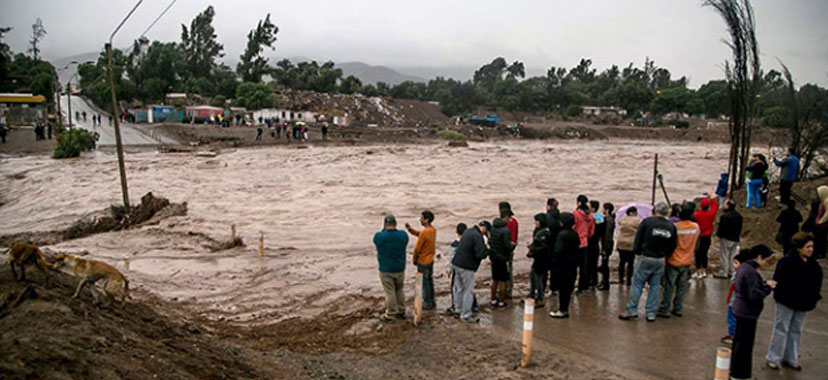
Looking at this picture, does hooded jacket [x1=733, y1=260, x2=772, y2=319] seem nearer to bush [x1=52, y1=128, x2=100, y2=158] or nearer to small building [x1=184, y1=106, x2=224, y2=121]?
bush [x1=52, y1=128, x2=100, y2=158]

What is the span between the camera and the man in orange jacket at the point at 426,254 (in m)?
8.84

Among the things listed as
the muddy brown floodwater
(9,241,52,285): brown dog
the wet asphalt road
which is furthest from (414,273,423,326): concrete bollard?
(9,241,52,285): brown dog

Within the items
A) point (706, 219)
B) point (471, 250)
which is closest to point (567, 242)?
point (471, 250)

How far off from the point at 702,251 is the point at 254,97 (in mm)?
68673

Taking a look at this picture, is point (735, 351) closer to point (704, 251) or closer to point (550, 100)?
point (704, 251)

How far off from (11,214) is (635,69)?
17316 centimetres

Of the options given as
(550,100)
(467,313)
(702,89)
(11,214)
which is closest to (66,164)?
(11,214)

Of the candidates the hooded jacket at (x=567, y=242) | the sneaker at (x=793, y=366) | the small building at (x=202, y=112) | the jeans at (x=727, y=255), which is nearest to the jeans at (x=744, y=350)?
the sneaker at (x=793, y=366)

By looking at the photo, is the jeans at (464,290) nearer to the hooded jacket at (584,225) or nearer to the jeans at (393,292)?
the jeans at (393,292)

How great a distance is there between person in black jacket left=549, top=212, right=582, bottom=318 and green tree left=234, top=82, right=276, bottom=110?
68.8 meters

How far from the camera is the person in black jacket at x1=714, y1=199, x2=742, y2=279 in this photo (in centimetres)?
1043

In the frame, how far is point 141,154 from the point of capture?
38.5 meters

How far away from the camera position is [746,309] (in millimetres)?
6367

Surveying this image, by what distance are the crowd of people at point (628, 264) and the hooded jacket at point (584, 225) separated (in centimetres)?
2
